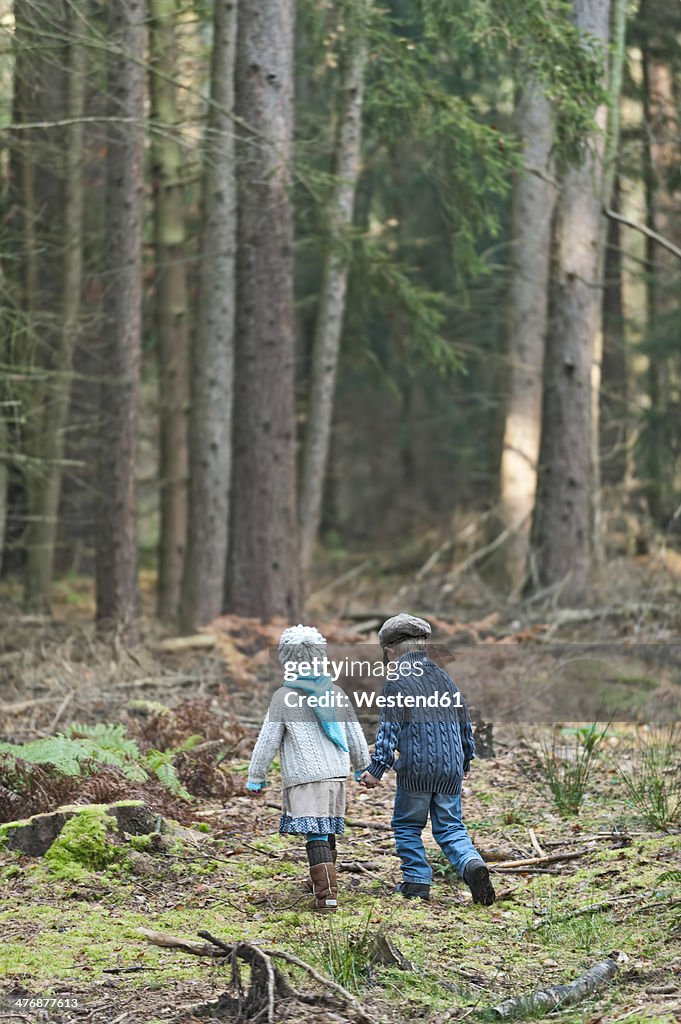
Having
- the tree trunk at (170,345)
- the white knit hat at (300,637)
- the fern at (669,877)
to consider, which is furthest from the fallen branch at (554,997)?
the tree trunk at (170,345)

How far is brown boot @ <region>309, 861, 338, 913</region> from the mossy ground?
75 millimetres

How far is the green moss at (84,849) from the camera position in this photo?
6320 millimetres

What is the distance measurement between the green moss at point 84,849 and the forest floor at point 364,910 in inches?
Result: 3.4

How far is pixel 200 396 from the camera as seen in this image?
1528cm

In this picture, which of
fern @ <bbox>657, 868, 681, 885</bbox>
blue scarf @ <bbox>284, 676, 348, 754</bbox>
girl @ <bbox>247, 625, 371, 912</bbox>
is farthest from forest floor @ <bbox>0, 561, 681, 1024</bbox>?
blue scarf @ <bbox>284, 676, 348, 754</bbox>

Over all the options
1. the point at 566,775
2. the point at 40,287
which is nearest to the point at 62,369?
the point at 40,287

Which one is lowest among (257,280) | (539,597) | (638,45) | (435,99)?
(539,597)

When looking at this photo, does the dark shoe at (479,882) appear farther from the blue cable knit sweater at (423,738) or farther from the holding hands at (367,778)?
the holding hands at (367,778)

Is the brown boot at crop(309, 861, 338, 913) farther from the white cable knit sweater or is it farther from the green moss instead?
the green moss

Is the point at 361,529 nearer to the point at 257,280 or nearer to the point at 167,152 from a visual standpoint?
the point at 167,152

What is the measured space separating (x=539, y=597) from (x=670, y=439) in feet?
21.8

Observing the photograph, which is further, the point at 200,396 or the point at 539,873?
the point at 200,396

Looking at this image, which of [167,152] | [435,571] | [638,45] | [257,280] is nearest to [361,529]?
[435,571]

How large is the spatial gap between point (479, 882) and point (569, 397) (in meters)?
10.0
